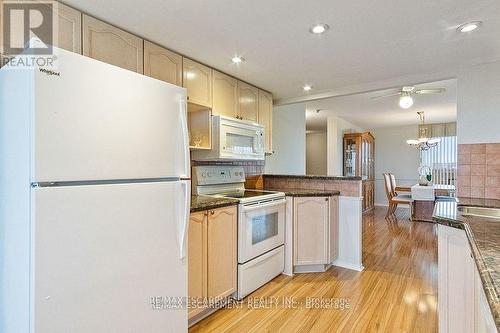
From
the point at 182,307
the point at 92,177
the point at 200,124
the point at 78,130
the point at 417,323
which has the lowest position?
the point at 417,323

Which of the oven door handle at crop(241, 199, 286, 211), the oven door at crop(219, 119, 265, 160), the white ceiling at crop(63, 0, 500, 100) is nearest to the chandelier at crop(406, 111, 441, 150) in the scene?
the white ceiling at crop(63, 0, 500, 100)

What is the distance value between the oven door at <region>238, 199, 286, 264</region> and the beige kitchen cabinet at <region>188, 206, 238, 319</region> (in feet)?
0.24

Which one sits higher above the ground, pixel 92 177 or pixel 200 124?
pixel 200 124

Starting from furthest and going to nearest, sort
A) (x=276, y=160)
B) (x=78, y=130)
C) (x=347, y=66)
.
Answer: (x=276, y=160)
(x=347, y=66)
(x=78, y=130)

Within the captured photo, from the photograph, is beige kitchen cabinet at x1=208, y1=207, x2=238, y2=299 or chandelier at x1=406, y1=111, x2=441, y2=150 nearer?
beige kitchen cabinet at x1=208, y1=207, x2=238, y2=299

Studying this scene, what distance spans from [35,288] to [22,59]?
37.6 inches

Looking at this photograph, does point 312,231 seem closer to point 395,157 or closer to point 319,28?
point 319,28

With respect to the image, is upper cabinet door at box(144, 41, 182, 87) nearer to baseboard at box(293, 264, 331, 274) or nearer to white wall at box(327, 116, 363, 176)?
baseboard at box(293, 264, 331, 274)

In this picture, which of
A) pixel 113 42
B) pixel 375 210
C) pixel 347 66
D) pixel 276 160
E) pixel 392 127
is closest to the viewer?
pixel 113 42

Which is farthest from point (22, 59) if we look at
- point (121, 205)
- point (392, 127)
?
point (392, 127)

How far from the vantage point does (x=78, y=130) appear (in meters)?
1.19

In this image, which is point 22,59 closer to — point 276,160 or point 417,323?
point 417,323

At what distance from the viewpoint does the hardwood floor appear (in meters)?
1.99

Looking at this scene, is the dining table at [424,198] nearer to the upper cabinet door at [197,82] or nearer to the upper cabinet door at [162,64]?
the upper cabinet door at [197,82]
